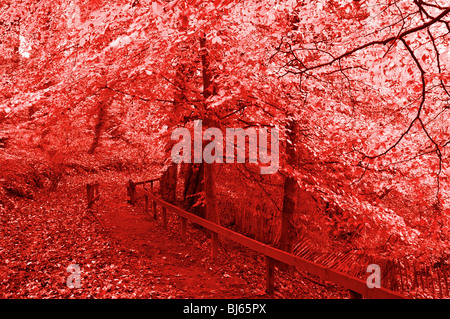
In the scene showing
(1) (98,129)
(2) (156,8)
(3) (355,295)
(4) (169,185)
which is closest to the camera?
(2) (156,8)

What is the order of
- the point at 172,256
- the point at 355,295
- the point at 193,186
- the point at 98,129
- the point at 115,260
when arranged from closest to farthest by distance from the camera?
1. the point at 355,295
2. the point at 115,260
3. the point at 172,256
4. the point at 193,186
5. the point at 98,129

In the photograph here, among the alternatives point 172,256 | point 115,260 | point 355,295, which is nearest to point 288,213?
point 172,256

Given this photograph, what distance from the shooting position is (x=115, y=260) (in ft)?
22.2

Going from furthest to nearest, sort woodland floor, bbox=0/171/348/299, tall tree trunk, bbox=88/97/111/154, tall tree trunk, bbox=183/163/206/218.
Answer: tall tree trunk, bbox=88/97/111/154 < tall tree trunk, bbox=183/163/206/218 < woodland floor, bbox=0/171/348/299

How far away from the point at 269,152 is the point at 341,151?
1919mm

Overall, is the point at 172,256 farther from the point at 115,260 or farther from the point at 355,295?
the point at 355,295

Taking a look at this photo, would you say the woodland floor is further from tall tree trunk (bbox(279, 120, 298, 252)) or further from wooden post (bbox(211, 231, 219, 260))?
tall tree trunk (bbox(279, 120, 298, 252))

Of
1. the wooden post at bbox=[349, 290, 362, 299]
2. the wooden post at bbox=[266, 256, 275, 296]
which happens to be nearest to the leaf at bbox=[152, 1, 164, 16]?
the wooden post at bbox=[349, 290, 362, 299]

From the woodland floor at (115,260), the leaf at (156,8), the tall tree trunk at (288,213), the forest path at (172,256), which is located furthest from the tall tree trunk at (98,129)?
the leaf at (156,8)

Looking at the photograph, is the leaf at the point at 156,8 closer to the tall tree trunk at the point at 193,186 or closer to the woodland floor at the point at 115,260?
the woodland floor at the point at 115,260

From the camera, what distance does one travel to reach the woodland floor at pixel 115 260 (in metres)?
5.57

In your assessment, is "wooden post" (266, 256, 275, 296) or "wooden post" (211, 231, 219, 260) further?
"wooden post" (211, 231, 219, 260)

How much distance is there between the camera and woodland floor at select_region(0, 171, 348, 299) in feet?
18.3
